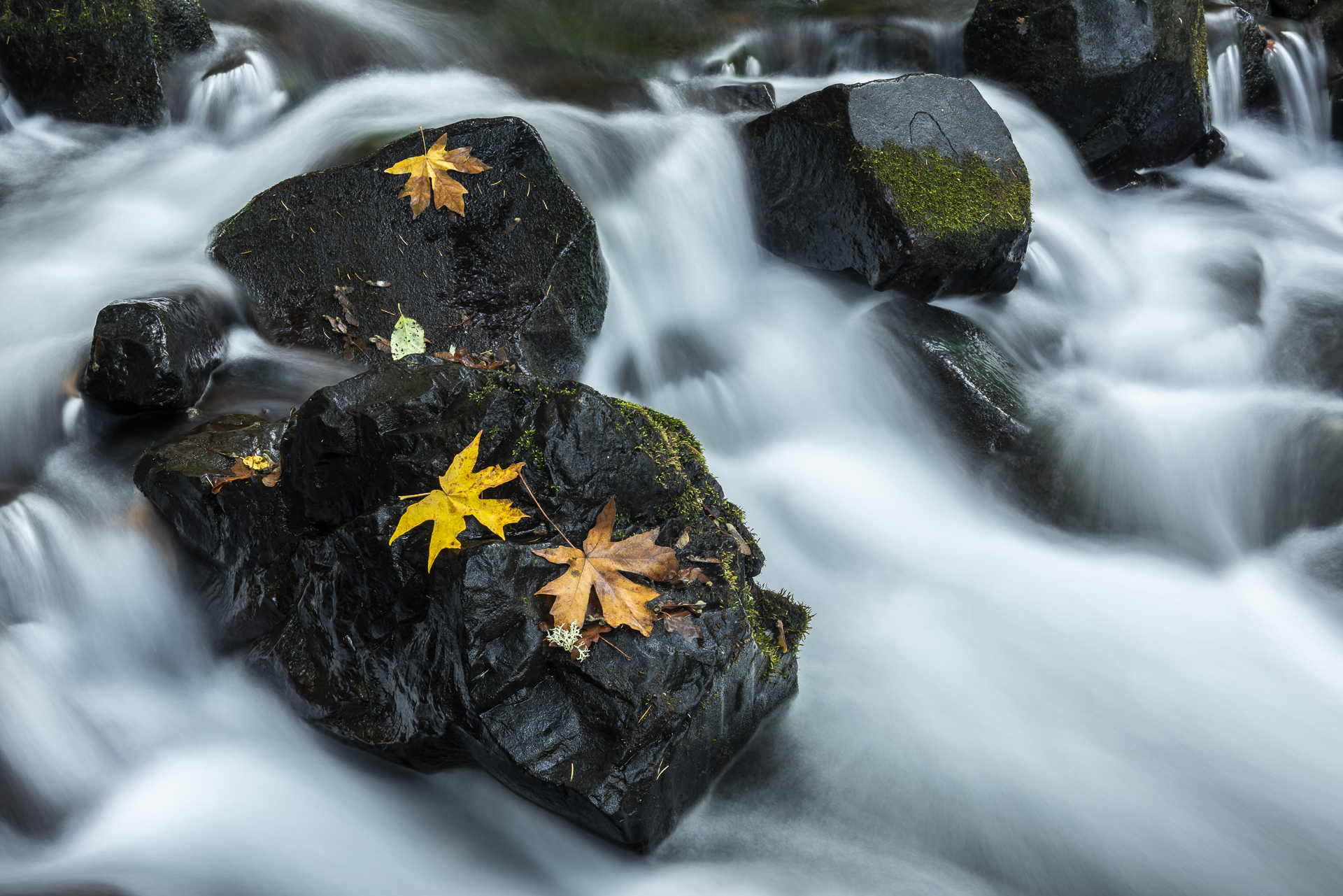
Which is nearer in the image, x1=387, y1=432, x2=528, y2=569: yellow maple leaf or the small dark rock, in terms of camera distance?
x1=387, y1=432, x2=528, y2=569: yellow maple leaf

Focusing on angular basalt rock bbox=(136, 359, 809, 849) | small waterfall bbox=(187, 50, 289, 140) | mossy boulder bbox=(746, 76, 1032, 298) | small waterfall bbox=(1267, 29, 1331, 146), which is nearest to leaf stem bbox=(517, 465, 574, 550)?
angular basalt rock bbox=(136, 359, 809, 849)

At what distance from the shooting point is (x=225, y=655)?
3113 millimetres

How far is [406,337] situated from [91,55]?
358 centimetres

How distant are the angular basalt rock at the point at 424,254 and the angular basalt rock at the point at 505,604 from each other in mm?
1224

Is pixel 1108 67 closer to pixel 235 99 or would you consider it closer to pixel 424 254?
pixel 424 254

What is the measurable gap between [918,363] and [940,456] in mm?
527

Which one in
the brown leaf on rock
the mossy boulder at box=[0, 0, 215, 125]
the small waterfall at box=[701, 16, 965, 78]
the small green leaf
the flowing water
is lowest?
the flowing water

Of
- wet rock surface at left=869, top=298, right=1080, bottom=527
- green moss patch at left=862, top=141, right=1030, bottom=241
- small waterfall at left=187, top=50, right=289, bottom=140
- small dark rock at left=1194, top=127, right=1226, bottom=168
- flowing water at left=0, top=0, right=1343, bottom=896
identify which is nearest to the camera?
flowing water at left=0, top=0, right=1343, bottom=896

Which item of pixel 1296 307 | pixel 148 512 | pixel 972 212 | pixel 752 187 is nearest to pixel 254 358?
pixel 148 512

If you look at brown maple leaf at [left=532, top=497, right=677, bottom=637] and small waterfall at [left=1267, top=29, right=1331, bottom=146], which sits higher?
brown maple leaf at [left=532, top=497, right=677, bottom=637]

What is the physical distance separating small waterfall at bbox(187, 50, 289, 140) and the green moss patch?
3860 mm

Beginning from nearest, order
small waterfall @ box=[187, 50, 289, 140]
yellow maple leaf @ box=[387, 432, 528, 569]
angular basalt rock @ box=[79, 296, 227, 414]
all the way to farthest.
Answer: yellow maple leaf @ box=[387, 432, 528, 569]
angular basalt rock @ box=[79, 296, 227, 414]
small waterfall @ box=[187, 50, 289, 140]

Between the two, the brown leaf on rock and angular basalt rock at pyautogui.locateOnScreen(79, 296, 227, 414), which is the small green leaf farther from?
the brown leaf on rock

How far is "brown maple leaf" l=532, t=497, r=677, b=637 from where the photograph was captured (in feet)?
7.77
